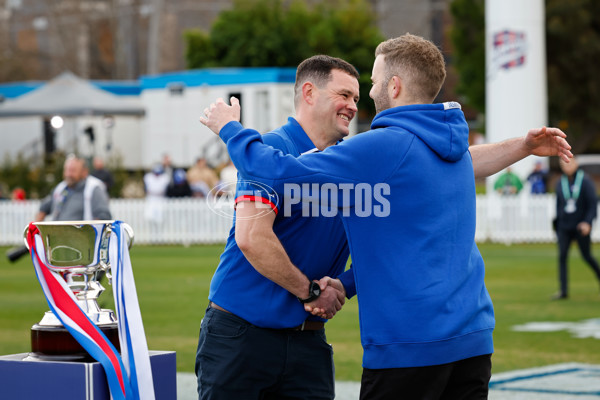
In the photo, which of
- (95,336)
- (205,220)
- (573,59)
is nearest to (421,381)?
(95,336)

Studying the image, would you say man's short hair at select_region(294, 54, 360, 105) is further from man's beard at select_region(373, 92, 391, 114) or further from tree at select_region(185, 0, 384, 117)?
tree at select_region(185, 0, 384, 117)

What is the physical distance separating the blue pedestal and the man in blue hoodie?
718mm

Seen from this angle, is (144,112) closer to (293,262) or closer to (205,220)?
(205,220)

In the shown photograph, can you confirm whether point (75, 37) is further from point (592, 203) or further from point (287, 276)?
point (287, 276)

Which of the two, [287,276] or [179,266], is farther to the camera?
[179,266]

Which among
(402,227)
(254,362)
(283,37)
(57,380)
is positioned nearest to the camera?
(57,380)

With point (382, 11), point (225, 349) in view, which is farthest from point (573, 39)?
point (225, 349)

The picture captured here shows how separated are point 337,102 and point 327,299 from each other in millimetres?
789

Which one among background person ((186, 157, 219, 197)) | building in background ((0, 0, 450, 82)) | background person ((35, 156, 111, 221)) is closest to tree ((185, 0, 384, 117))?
building in background ((0, 0, 450, 82))

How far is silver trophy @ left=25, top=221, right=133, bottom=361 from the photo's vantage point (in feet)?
10.9

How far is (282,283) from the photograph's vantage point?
155 inches

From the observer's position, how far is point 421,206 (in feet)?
11.7

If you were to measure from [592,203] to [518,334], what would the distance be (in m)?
4.07

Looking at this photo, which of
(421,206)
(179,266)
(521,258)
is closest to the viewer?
(421,206)
